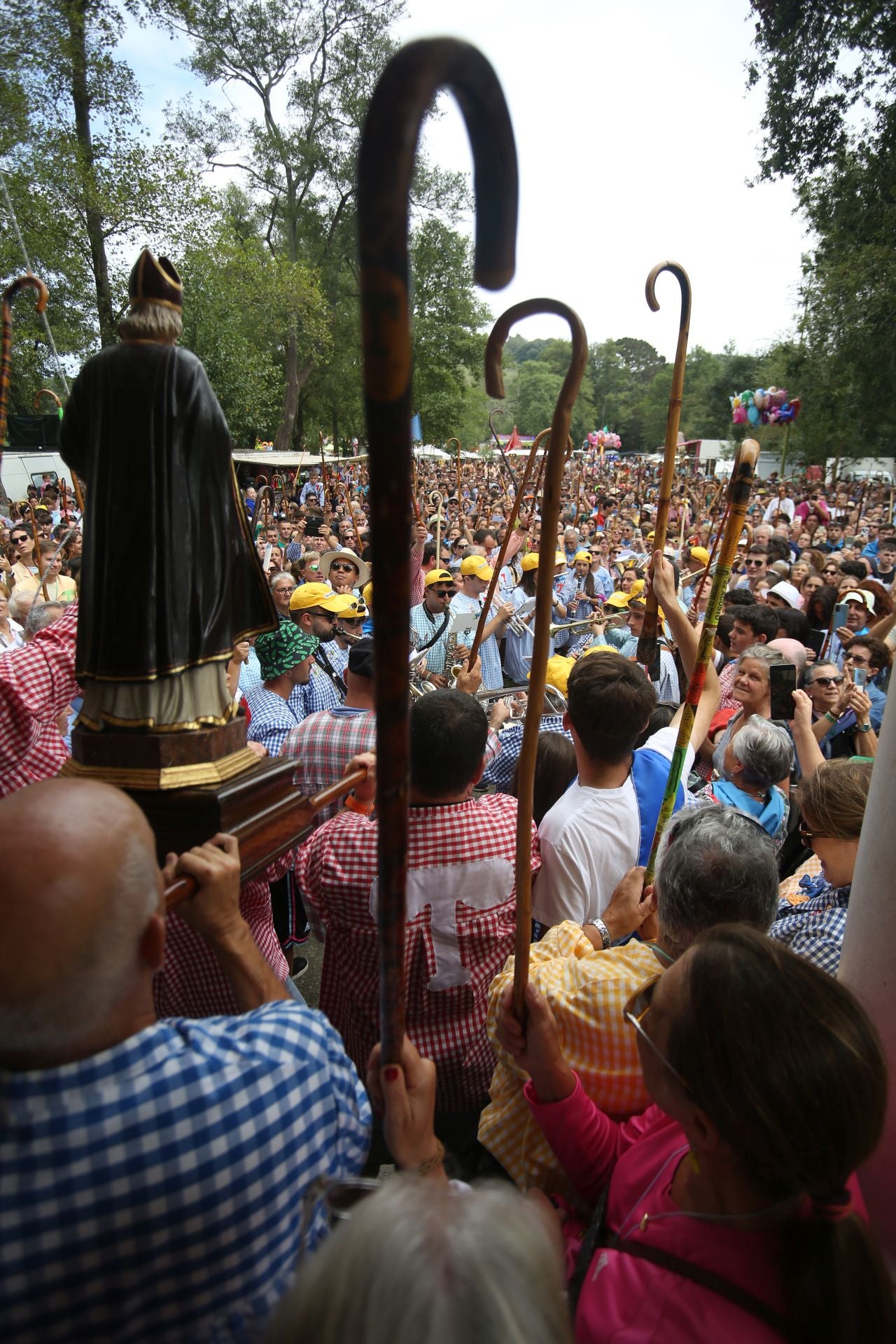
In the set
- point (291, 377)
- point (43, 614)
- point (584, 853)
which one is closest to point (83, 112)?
point (291, 377)

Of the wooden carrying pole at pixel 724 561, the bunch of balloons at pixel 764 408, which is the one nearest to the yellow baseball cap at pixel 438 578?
the wooden carrying pole at pixel 724 561

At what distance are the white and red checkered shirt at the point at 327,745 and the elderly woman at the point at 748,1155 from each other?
1.88 metres

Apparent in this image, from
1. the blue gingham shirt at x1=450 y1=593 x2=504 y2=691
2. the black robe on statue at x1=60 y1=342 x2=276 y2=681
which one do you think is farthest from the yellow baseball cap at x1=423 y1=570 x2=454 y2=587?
the black robe on statue at x1=60 y1=342 x2=276 y2=681

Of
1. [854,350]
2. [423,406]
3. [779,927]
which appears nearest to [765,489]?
[854,350]

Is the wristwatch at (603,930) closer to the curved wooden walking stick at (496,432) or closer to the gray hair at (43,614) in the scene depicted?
the curved wooden walking stick at (496,432)

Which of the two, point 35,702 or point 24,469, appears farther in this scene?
point 24,469

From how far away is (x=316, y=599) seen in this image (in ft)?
17.8

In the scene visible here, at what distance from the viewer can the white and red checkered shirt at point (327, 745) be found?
320cm

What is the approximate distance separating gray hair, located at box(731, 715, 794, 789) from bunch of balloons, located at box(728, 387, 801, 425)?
69.9 ft

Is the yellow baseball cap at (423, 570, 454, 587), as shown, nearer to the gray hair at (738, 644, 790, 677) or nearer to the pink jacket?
the gray hair at (738, 644, 790, 677)

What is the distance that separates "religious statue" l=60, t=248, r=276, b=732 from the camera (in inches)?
59.9

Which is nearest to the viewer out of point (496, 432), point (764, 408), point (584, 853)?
point (584, 853)

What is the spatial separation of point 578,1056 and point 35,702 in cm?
162

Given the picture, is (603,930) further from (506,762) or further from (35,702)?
(506,762)
